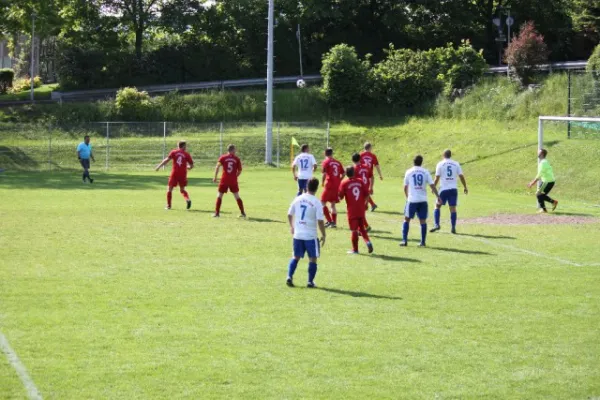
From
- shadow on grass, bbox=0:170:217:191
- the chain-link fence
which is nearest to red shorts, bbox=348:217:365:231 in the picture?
shadow on grass, bbox=0:170:217:191

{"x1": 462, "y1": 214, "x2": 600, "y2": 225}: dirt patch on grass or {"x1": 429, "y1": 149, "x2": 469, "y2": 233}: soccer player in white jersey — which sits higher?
{"x1": 429, "y1": 149, "x2": 469, "y2": 233}: soccer player in white jersey

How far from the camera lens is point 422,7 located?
231 feet

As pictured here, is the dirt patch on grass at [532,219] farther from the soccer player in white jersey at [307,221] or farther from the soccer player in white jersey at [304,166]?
the soccer player in white jersey at [307,221]

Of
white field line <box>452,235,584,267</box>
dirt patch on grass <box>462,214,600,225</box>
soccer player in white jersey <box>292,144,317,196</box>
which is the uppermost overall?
soccer player in white jersey <box>292,144,317,196</box>

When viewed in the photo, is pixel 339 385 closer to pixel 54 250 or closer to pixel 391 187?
pixel 54 250

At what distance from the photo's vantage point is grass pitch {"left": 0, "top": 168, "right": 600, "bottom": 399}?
10.1 meters

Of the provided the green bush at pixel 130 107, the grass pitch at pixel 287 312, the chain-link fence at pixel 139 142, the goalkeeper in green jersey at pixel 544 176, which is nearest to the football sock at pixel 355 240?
the grass pitch at pixel 287 312

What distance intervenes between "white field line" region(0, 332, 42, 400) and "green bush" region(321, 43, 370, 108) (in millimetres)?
46461

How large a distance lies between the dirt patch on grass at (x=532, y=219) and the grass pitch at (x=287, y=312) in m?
0.94

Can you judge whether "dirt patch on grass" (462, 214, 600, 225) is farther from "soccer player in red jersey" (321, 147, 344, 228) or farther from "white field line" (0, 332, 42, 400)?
"white field line" (0, 332, 42, 400)

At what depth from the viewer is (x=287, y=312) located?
1338 centimetres

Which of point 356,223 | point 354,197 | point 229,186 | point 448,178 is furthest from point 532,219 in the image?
point 354,197

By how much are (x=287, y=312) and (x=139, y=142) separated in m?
38.9

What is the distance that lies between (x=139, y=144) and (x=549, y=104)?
22352 mm
